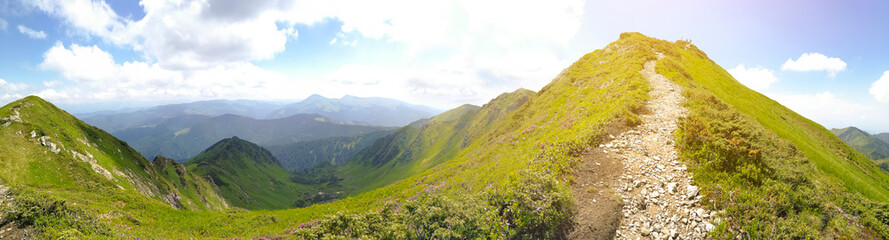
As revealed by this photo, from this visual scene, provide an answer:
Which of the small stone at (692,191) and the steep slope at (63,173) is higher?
the small stone at (692,191)

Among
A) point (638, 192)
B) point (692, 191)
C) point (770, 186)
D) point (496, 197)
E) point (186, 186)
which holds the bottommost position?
point (186, 186)

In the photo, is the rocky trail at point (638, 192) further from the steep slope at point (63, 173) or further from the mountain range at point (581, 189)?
the steep slope at point (63, 173)

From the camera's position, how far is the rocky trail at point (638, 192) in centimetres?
1744

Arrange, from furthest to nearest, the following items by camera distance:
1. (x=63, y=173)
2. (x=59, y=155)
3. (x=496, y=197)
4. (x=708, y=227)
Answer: (x=59, y=155) < (x=63, y=173) < (x=496, y=197) < (x=708, y=227)

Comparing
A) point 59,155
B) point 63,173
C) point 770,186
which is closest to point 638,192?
point 770,186

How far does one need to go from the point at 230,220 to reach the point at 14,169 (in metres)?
34.3

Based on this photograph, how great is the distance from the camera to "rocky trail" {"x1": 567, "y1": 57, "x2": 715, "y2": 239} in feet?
57.2

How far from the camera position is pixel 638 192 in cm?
2003

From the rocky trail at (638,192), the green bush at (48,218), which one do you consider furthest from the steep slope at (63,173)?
the rocky trail at (638,192)

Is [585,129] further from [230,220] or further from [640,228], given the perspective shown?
[230,220]

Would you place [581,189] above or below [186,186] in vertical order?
above

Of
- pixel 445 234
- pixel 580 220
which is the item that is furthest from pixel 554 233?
pixel 445 234

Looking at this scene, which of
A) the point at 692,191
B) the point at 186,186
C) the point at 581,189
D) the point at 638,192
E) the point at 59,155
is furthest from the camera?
the point at 186,186

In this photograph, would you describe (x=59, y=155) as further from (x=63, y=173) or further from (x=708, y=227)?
(x=708, y=227)
